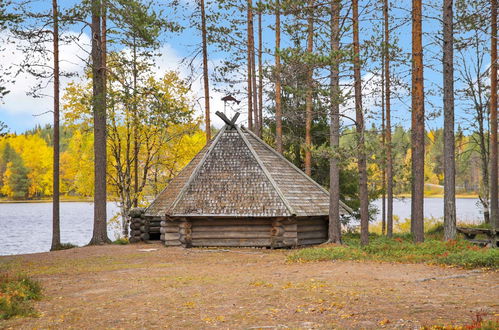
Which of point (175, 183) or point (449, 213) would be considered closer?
point (449, 213)

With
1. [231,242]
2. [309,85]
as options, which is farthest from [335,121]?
[231,242]

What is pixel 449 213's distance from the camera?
16891 mm

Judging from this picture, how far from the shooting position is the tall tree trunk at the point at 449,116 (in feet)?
53.2

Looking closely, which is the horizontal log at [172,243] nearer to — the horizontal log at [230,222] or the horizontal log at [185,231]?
the horizontal log at [185,231]

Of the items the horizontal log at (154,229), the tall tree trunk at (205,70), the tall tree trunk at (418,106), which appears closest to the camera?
the tall tree trunk at (418,106)

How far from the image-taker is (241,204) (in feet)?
61.8

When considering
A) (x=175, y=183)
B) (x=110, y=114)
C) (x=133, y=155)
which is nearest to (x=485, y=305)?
(x=175, y=183)

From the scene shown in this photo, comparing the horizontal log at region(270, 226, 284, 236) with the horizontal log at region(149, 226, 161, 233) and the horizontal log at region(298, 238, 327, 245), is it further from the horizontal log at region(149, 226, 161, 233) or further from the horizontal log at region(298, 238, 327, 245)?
the horizontal log at region(149, 226, 161, 233)

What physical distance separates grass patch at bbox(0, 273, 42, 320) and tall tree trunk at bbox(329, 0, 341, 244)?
30.6 ft

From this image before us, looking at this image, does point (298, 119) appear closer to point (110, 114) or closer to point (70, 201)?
point (110, 114)

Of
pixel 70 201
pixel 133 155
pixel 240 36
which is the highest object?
pixel 240 36

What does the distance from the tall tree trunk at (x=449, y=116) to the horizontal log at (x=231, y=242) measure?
6.43 m

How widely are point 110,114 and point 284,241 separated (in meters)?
13.1

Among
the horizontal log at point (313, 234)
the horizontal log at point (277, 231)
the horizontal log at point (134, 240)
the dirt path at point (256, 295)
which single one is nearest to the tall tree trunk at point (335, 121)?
the horizontal log at point (313, 234)
